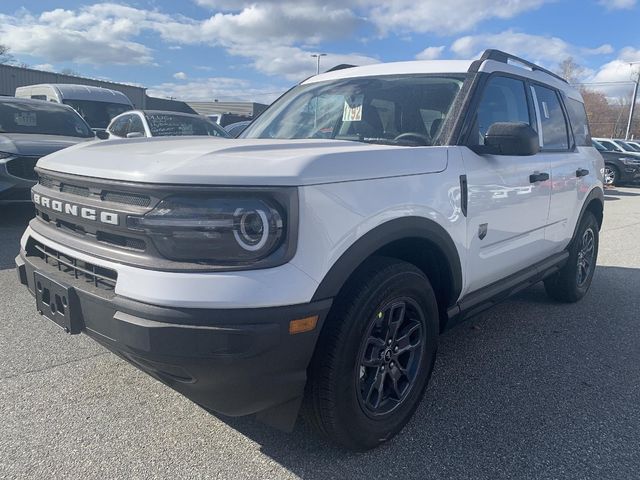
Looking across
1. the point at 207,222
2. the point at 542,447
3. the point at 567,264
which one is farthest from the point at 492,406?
the point at 567,264

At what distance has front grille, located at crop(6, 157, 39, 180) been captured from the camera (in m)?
6.11

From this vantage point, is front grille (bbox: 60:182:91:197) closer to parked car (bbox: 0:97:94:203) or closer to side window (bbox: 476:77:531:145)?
side window (bbox: 476:77:531:145)

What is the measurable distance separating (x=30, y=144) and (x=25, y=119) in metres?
1.52

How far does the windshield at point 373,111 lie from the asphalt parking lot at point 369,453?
1.52 m

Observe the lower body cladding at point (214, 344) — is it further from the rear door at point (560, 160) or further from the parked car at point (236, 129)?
the rear door at point (560, 160)

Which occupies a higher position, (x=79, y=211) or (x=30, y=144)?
(x=30, y=144)

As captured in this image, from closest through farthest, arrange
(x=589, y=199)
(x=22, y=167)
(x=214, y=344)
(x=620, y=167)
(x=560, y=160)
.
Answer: (x=214, y=344)
(x=560, y=160)
(x=589, y=199)
(x=22, y=167)
(x=620, y=167)

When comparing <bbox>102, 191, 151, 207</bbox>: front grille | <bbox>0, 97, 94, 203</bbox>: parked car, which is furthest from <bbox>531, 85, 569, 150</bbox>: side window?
<bbox>0, 97, 94, 203</bbox>: parked car

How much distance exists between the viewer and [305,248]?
1878mm

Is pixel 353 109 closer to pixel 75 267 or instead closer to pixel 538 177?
pixel 538 177

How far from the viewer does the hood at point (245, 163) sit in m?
1.83

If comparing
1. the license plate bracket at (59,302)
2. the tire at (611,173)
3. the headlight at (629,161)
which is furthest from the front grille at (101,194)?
the headlight at (629,161)

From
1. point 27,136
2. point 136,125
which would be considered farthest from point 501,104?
point 136,125

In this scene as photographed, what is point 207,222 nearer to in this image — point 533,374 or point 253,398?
point 253,398
